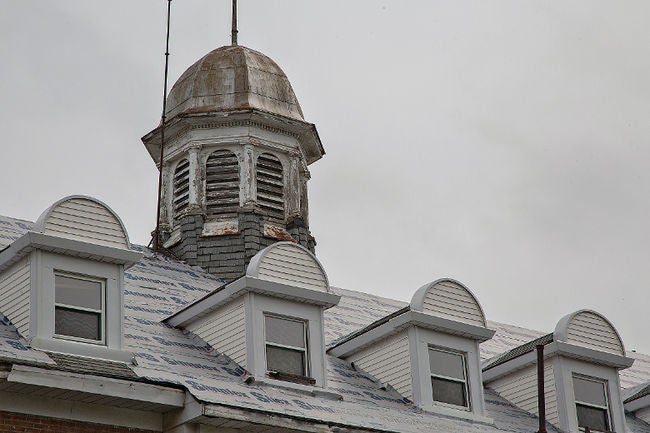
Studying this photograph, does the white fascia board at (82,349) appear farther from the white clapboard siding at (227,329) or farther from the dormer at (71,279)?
the white clapboard siding at (227,329)

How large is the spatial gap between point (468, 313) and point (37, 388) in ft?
31.8

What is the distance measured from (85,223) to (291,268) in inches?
148

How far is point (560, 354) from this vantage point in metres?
26.1

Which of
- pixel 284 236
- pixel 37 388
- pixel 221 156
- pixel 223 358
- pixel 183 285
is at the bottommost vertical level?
pixel 37 388

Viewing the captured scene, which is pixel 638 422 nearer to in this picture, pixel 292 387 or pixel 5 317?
pixel 292 387

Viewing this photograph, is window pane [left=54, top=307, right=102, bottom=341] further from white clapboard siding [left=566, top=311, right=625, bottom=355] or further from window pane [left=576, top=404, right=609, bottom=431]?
window pane [left=576, top=404, right=609, bottom=431]

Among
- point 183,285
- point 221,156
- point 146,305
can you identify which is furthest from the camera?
point 221,156

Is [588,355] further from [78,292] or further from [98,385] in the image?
[98,385]

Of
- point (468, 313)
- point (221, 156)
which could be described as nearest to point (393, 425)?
point (468, 313)

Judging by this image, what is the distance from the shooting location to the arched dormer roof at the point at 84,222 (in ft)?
68.4

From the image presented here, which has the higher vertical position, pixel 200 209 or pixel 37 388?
pixel 200 209

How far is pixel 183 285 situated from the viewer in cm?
2659

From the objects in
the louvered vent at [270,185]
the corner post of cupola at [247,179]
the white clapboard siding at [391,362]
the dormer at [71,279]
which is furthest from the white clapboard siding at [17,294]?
the louvered vent at [270,185]

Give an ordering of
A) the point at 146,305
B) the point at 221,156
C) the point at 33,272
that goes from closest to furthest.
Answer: the point at 33,272
the point at 146,305
the point at 221,156
